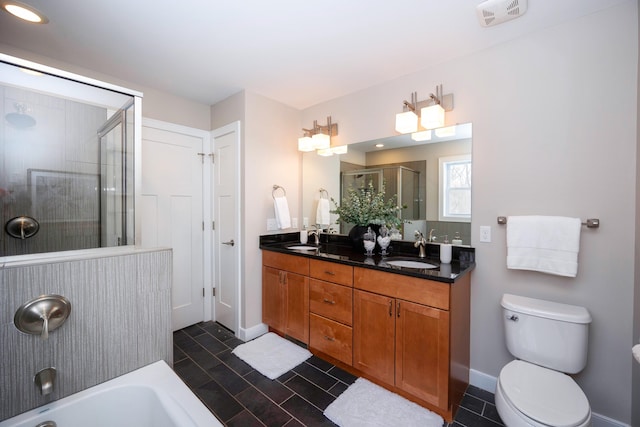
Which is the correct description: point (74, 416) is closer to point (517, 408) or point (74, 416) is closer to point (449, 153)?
point (517, 408)

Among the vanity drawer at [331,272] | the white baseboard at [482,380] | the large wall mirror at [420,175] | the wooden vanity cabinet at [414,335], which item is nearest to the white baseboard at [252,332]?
the vanity drawer at [331,272]

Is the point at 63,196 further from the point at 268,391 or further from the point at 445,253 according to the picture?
the point at 445,253

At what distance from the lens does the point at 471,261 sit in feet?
6.59

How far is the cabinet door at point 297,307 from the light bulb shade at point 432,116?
1619 millimetres

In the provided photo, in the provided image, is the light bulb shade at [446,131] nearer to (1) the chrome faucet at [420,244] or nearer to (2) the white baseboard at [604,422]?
(1) the chrome faucet at [420,244]

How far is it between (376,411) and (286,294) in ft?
3.91

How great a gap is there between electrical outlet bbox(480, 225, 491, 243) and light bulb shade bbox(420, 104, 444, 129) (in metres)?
0.84

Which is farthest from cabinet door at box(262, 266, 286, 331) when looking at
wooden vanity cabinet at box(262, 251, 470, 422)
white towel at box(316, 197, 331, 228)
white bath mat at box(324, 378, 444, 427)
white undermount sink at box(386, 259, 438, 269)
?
white undermount sink at box(386, 259, 438, 269)

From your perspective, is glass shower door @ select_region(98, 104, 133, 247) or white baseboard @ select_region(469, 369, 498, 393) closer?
glass shower door @ select_region(98, 104, 133, 247)

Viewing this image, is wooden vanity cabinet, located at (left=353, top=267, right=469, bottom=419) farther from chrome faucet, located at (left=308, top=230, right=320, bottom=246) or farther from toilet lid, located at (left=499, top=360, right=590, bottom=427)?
chrome faucet, located at (left=308, top=230, right=320, bottom=246)

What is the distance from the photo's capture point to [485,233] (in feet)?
6.45

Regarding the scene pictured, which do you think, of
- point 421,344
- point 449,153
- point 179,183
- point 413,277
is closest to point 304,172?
point 179,183

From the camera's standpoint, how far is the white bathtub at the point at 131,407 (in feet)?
3.47

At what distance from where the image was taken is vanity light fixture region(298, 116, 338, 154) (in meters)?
2.86
